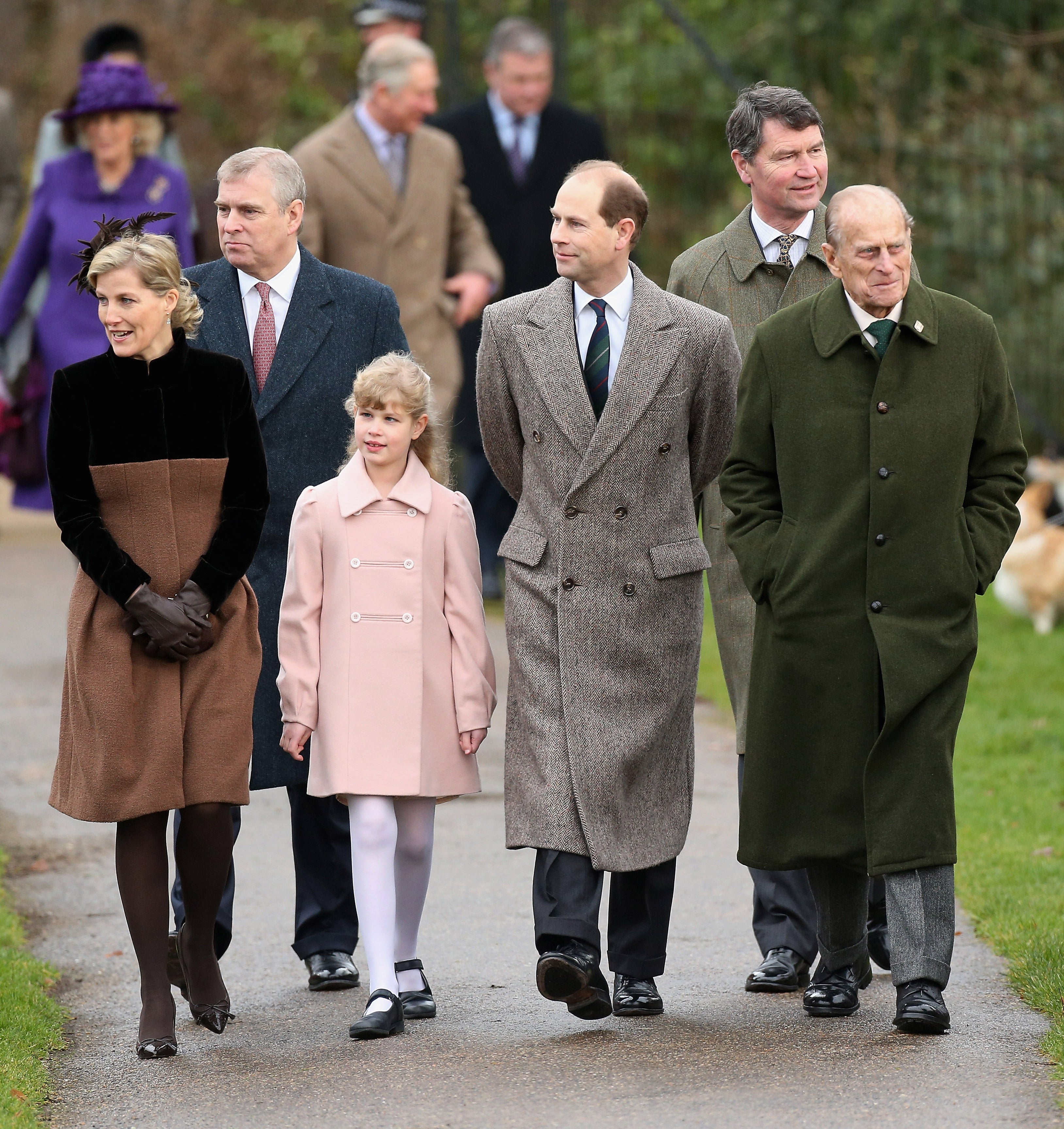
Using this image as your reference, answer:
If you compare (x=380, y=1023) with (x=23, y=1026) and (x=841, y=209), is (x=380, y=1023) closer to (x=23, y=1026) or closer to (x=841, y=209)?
(x=23, y=1026)

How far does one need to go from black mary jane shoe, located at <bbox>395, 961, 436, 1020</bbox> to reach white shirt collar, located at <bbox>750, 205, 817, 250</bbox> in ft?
6.42

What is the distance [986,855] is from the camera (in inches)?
246

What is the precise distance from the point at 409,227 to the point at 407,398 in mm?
3775

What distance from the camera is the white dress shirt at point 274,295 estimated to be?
5230mm

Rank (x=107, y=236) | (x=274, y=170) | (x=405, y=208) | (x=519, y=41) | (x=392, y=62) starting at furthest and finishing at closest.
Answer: (x=519, y=41), (x=405, y=208), (x=392, y=62), (x=274, y=170), (x=107, y=236)

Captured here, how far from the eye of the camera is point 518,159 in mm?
9977

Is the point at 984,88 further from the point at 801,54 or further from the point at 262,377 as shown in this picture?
the point at 262,377

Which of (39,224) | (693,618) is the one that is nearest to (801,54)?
(39,224)

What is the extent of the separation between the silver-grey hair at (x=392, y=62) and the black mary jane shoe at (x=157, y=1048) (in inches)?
173

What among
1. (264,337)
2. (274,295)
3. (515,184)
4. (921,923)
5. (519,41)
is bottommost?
(921,923)

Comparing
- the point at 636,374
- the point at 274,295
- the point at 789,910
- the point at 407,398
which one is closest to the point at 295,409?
the point at 274,295

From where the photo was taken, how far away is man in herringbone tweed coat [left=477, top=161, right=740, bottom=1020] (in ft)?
15.7

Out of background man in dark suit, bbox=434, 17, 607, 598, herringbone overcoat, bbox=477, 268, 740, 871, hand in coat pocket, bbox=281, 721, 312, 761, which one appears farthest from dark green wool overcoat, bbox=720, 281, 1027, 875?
background man in dark suit, bbox=434, 17, 607, 598

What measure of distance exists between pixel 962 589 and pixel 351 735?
1379 mm
